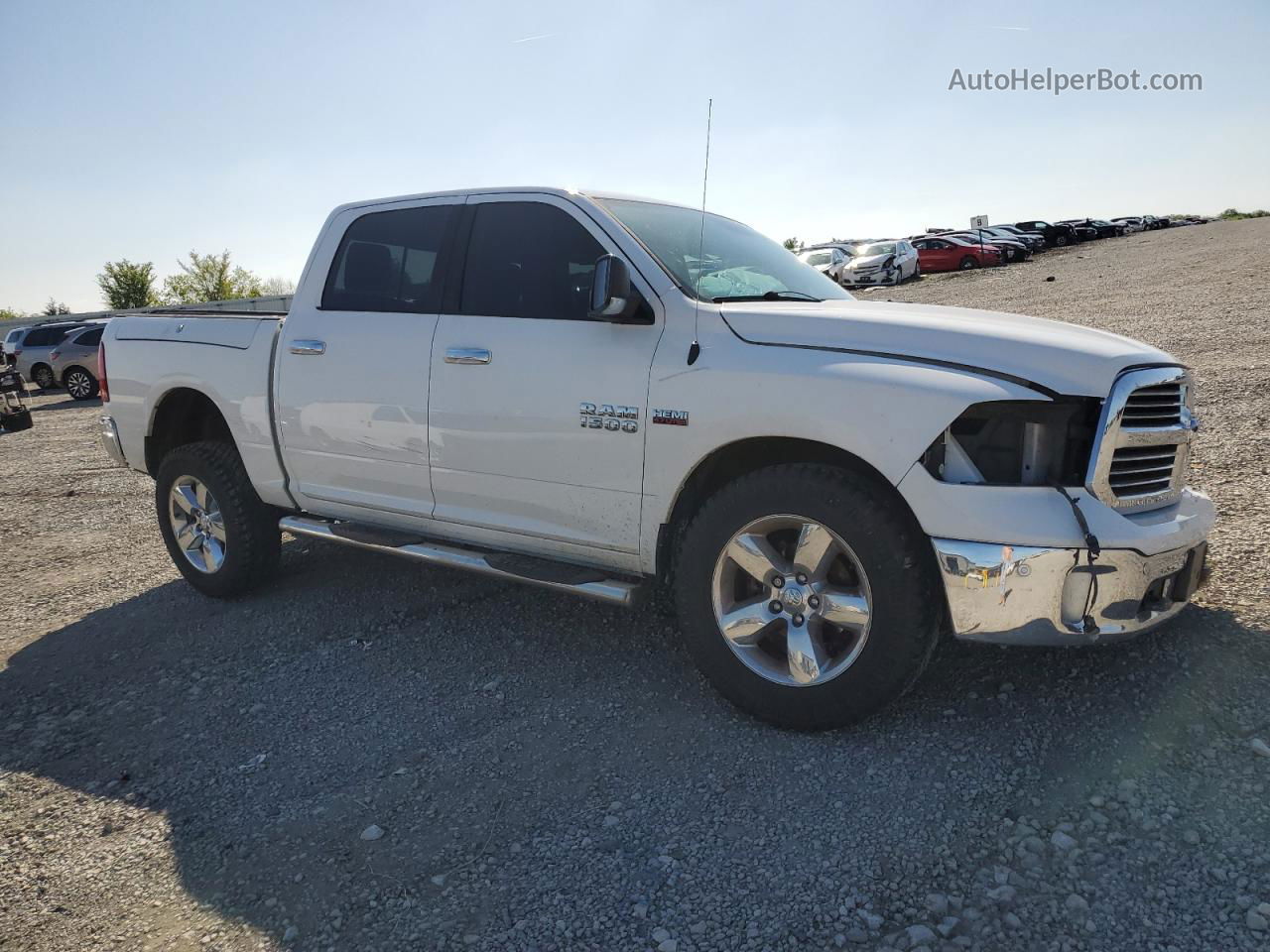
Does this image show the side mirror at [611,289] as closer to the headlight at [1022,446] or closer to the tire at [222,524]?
the headlight at [1022,446]

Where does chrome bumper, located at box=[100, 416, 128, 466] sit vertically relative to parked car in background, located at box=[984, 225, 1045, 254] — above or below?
below

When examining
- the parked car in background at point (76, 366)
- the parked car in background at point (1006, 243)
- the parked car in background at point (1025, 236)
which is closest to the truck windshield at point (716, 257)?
the parked car in background at point (76, 366)

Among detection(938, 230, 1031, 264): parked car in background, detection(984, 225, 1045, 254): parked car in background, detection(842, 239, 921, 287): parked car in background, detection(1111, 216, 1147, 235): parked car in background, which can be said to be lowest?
detection(842, 239, 921, 287): parked car in background

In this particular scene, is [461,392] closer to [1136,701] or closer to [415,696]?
[415,696]

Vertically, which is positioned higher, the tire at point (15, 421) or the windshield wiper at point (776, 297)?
the windshield wiper at point (776, 297)

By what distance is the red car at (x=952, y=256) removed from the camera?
32.5 metres

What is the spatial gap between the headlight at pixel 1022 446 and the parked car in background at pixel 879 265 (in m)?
27.1

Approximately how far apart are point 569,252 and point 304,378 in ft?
5.38

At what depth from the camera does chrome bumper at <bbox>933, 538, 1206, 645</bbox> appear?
2785 mm

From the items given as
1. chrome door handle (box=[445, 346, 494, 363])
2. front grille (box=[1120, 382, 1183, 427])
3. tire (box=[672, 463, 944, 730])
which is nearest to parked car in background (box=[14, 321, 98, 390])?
chrome door handle (box=[445, 346, 494, 363])

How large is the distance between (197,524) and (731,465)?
3.44 metres

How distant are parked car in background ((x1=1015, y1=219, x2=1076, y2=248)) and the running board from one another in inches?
1717

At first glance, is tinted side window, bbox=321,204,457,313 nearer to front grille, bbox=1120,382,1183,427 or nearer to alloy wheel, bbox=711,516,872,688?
alloy wheel, bbox=711,516,872,688

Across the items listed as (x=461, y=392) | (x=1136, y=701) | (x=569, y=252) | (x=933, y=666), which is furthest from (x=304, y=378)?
(x=1136, y=701)
